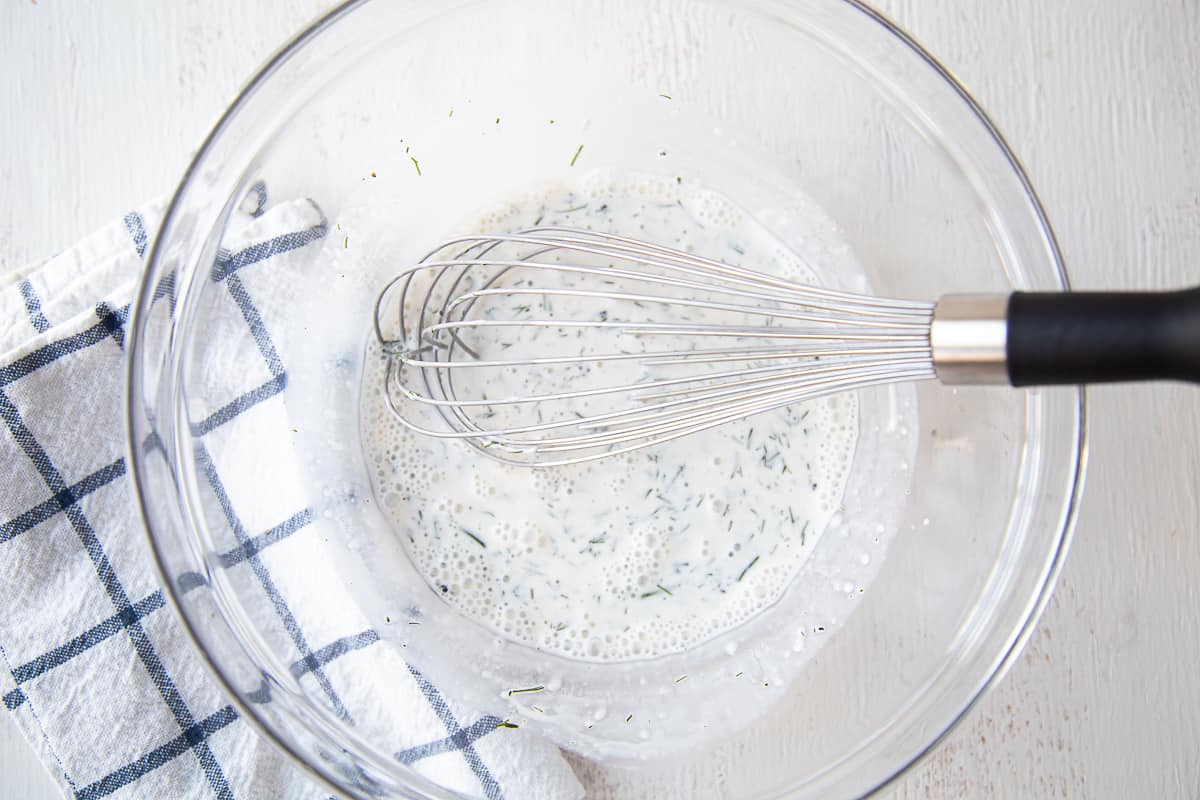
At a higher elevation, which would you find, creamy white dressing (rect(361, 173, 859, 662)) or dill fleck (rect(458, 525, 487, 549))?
dill fleck (rect(458, 525, 487, 549))

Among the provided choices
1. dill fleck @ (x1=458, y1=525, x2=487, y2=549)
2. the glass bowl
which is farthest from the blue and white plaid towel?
dill fleck @ (x1=458, y1=525, x2=487, y2=549)

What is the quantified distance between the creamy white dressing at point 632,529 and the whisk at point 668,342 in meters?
0.03

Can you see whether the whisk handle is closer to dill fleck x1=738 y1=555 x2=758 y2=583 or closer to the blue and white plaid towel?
dill fleck x1=738 y1=555 x2=758 y2=583

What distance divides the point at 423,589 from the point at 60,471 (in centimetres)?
32

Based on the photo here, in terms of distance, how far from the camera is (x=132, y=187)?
86 centimetres

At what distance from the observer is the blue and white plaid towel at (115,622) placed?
0.77 metres

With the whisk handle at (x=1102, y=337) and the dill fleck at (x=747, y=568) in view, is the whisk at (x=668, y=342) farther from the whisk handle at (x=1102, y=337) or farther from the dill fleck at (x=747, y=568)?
the dill fleck at (x=747, y=568)

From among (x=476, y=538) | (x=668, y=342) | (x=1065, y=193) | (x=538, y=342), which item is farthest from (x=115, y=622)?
(x=1065, y=193)

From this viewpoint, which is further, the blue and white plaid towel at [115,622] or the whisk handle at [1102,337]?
the blue and white plaid towel at [115,622]

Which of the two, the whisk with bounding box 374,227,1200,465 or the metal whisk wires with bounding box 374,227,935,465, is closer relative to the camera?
the whisk with bounding box 374,227,1200,465

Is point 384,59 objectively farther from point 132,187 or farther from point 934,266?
point 934,266

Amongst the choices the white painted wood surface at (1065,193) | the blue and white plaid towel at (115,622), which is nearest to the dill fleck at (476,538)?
the blue and white plaid towel at (115,622)

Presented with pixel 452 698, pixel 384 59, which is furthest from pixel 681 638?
pixel 384 59

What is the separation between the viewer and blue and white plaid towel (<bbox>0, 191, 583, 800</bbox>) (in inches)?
30.2
